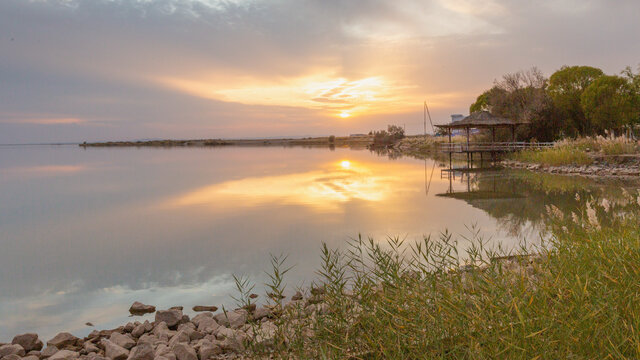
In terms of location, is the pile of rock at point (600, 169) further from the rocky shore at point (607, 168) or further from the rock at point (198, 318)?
the rock at point (198, 318)

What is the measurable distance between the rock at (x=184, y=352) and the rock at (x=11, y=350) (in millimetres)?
1996

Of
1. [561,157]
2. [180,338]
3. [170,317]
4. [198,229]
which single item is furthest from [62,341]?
[561,157]

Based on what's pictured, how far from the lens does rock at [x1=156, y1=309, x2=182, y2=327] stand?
18.9 ft

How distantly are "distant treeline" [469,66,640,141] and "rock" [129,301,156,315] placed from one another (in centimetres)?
3534

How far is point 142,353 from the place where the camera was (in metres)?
4.70

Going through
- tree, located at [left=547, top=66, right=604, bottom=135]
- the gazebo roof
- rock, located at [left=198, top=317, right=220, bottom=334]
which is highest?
tree, located at [left=547, top=66, right=604, bottom=135]

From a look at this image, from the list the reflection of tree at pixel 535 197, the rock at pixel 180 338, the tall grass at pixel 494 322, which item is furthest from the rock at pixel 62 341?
the reflection of tree at pixel 535 197

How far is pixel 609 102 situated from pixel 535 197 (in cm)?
2779

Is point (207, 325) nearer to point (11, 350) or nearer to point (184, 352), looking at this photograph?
point (184, 352)

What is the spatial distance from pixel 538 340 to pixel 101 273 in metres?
8.07

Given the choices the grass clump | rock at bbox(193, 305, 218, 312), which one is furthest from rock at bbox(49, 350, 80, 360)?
the grass clump

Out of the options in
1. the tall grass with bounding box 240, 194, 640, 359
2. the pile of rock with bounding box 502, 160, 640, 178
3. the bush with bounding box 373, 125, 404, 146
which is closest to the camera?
the tall grass with bounding box 240, 194, 640, 359

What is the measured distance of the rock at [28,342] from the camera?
5410 mm

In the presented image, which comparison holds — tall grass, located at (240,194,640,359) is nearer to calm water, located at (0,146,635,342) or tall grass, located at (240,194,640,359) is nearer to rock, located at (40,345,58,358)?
rock, located at (40,345,58,358)
